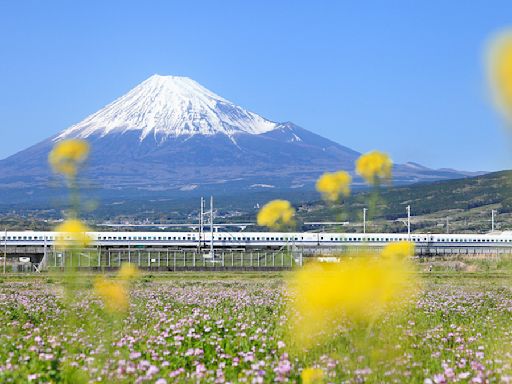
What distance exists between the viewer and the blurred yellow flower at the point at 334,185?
442cm

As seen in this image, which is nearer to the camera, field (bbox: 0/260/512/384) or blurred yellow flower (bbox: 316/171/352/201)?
blurred yellow flower (bbox: 316/171/352/201)

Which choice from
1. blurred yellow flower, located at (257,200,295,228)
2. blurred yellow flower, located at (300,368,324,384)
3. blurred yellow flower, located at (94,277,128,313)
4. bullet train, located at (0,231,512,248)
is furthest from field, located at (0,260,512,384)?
bullet train, located at (0,231,512,248)

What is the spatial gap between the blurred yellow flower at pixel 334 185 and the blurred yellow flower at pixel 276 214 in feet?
1.93

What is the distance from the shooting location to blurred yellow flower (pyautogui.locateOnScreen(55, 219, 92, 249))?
404 cm

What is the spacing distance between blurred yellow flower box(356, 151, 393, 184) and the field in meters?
0.72

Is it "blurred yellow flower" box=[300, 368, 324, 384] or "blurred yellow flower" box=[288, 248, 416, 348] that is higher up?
"blurred yellow flower" box=[288, 248, 416, 348]

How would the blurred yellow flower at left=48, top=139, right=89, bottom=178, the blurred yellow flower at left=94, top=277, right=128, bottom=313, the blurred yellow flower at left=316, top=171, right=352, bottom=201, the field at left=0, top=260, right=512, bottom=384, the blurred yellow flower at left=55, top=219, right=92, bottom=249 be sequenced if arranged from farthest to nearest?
the field at left=0, top=260, right=512, bottom=384 < the blurred yellow flower at left=94, top=277, right=128, bottom=313 < the blurred yellow flower at left=316, top=171, right=352, bottom=201 < the blurred yellow flower at left=55, top=219, right=92, bottom=249 < the blurred yellow flower at left=48, top=139, right=89, bottom=178

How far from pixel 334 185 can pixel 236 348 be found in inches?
140

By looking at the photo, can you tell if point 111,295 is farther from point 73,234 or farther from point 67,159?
point 67,159

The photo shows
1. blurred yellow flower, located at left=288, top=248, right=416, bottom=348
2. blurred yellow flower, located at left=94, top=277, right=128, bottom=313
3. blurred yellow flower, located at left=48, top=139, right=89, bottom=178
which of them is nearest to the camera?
blurred yellow flower, located at left=288, top=248, right=416, bottom=348

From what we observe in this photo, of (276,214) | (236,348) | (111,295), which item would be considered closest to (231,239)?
(236,348)

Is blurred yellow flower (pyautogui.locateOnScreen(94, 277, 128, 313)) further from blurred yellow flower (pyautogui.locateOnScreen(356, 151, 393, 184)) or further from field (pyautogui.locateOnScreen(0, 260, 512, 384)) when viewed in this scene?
blurred yellow flower (pyautogui.locateOnScreen(356, 151, 393, 184))

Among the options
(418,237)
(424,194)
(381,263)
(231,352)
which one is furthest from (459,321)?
(424,194)

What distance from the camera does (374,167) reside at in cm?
411
